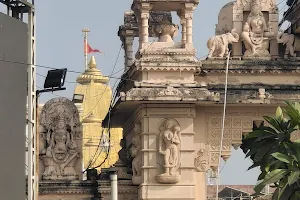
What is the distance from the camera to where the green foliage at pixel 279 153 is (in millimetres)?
28531

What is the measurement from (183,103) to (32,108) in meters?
5.38

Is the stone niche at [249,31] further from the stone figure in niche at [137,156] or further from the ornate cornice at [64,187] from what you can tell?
the ornate cornice at [64,187]

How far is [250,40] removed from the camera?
104 ft

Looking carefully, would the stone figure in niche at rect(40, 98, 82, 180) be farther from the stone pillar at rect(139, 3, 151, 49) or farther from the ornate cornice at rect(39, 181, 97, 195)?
the stone pillar at rect(139, 3, 151, 49)

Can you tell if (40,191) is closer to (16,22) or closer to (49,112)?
(49,112)

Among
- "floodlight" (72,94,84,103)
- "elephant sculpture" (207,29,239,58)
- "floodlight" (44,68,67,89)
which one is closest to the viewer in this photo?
"floodlight" (44,68,67,89)

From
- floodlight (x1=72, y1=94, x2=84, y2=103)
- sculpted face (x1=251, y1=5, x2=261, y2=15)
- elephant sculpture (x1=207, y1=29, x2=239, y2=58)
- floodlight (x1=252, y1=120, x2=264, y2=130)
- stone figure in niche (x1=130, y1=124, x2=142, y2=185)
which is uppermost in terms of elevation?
sculpted face (x1=251, y1=5, x2=261, y2=15)

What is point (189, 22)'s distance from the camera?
31016mm

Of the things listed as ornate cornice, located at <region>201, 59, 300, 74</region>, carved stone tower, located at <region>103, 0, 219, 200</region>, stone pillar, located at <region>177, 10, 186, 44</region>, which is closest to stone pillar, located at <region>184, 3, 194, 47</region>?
carved stone tower, located at <region>103, 0, 219, 200</region>

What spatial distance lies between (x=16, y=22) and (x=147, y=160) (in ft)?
18.8

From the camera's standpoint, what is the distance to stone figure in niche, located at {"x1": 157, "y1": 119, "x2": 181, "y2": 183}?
1191 inches

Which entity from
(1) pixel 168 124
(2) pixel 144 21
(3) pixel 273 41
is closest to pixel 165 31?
(2) pixel 144 21

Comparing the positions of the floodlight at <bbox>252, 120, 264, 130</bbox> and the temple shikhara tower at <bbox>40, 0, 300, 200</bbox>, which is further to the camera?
the floodlight at <bbox>252, 120, 264, 130</bbox>

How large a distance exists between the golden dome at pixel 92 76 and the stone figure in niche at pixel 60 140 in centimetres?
1555
